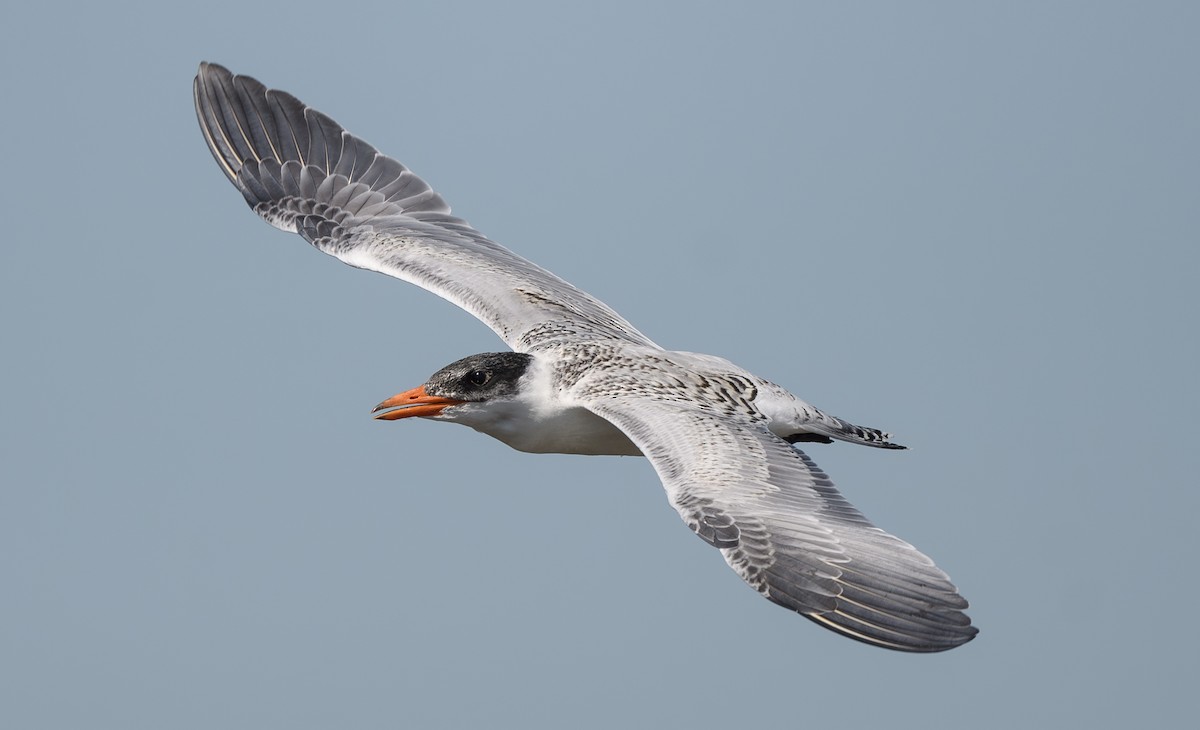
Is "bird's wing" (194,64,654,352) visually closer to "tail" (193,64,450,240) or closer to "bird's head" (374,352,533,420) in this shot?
"tail" (193,64,450,240)

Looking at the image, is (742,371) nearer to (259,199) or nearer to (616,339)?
(616,339)

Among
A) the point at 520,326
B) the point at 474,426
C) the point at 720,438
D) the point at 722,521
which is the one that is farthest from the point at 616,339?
the point at 722,521

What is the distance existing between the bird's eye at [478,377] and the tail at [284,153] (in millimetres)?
3551

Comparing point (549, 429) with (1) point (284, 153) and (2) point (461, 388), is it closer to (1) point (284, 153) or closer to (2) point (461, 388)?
(2) point (461, 388)

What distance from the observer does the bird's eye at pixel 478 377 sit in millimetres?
12391

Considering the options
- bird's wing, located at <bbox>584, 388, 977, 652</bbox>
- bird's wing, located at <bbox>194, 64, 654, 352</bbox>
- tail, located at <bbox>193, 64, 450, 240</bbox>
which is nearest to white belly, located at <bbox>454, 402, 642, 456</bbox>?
bird's wing, located at <bbox>584, 388, 977, 652</bbox>

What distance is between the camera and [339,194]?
51.1ft

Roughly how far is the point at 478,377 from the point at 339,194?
12.7ft

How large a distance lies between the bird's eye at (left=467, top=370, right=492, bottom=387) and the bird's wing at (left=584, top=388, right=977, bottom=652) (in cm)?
114

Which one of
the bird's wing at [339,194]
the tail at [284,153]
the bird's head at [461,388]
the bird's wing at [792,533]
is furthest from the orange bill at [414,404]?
the tail at [284,153]

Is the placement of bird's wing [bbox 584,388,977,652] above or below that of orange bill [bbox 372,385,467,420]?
below

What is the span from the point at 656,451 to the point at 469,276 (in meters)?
3.74

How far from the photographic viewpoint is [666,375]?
12531 millimetres

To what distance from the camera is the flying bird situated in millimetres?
10078
